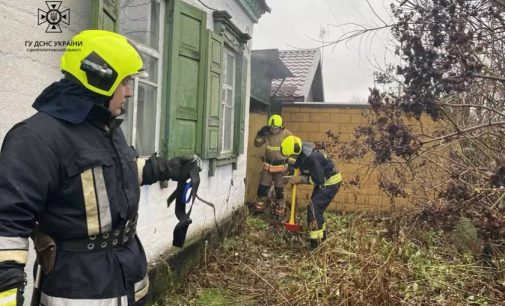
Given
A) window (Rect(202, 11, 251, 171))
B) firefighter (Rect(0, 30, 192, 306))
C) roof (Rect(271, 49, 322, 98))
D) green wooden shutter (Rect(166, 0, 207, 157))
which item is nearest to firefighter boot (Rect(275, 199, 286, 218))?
window (Rect(202, 11, 251, 171))

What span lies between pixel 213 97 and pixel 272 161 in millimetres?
3596

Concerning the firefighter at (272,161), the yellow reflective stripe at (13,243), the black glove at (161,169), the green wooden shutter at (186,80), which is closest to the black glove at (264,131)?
the firefighter at (272,161)

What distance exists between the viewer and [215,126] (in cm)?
542

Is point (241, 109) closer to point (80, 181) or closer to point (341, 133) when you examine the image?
point (341, 133)

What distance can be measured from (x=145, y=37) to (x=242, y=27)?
11.0 ft

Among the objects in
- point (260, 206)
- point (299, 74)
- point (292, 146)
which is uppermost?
point (299, 74)

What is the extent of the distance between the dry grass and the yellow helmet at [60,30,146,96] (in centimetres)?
276

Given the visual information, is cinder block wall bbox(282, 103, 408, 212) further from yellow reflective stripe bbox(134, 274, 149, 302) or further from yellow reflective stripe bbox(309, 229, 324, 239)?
yellow reflective stripe bbox(134, 274, 149, 302)

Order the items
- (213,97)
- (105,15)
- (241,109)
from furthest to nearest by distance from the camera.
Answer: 1. (241,109)
2. (213,97)
3. (105,15)

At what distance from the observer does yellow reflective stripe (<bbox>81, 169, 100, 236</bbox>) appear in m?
1.75

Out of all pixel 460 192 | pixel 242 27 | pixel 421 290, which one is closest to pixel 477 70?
pixel 460 192

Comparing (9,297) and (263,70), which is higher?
(263,70)

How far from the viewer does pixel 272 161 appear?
28.3 ft

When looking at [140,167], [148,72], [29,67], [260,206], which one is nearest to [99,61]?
[140,167]
